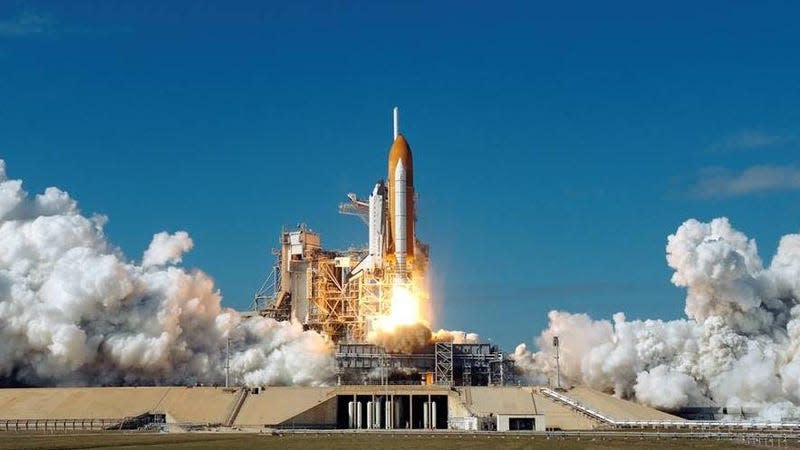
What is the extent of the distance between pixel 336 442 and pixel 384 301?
38.3m

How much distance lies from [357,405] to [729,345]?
2839 centimetres

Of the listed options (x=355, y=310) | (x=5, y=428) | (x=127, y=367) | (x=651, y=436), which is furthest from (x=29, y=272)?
(x=651, y=436)

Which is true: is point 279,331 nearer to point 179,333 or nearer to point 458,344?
point 179,333

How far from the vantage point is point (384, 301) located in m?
101

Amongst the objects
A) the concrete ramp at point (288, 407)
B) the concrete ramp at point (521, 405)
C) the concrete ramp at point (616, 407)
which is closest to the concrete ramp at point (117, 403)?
the concrete ramp at point (288, 407)

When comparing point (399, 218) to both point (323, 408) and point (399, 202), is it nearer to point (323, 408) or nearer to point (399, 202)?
point (399, 202)

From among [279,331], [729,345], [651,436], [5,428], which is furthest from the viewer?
[279,331]

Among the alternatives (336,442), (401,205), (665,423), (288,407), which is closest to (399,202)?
(401,205)

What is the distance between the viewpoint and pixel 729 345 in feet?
293

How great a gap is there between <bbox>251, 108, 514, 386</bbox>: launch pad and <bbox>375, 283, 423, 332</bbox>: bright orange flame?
0.27 feet

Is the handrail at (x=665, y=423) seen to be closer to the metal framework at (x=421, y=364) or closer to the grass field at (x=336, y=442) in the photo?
the grass field at (x=336, y=442)

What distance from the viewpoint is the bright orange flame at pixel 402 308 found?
99500mm

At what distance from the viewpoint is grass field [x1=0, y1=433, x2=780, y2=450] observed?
5812 cm

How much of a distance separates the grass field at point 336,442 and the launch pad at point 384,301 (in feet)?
80.4
